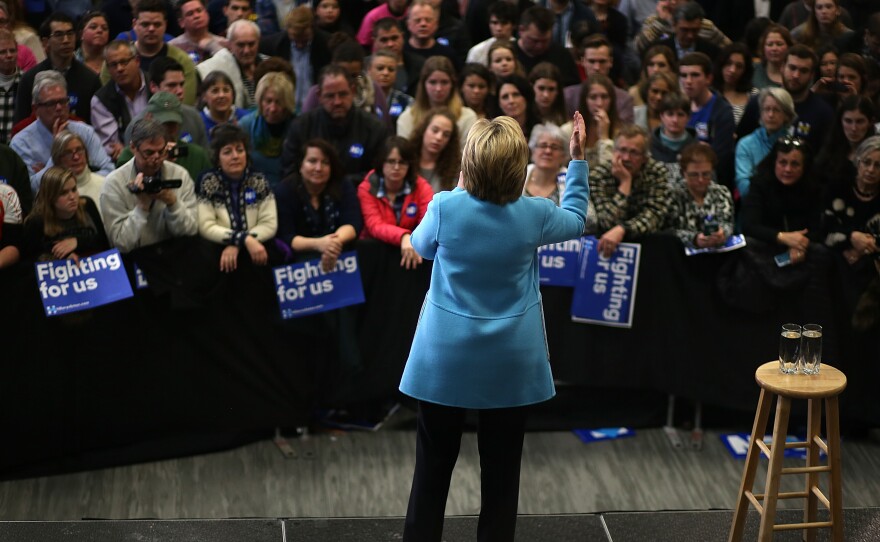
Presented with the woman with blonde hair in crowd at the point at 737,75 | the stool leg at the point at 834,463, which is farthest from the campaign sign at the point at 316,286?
the woman with blonde hair in crowd at the point at 737,75

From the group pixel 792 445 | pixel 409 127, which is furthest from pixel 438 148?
pixel 792 445

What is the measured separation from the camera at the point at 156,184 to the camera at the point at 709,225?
97.3 inches

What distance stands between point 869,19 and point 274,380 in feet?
17.2

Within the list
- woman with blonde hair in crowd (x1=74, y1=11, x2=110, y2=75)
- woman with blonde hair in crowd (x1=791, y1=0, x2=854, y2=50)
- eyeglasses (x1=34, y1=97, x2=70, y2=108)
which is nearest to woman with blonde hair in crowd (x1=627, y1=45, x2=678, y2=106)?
woman with blonde hair in crowd (x1=791, y1=0, x2=854, y2=50)

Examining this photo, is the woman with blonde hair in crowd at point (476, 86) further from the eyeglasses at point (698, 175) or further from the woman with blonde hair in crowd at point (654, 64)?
the eyeglasses at point (698, 175)

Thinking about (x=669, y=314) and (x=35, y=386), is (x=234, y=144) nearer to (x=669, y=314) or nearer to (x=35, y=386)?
(x=35, y=386)

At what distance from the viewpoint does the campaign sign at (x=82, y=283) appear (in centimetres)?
550

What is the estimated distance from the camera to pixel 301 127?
22.0 feet

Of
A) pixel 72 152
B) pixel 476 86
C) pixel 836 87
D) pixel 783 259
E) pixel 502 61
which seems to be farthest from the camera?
pixel 836 87

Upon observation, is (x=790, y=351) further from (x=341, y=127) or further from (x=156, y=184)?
(x=341, y=127)

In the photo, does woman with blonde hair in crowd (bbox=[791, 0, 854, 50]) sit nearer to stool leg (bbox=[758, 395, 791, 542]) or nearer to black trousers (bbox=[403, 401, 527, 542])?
stool leg (bbox=[758, 395, 791, 542])

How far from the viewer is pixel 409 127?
709 centimetres

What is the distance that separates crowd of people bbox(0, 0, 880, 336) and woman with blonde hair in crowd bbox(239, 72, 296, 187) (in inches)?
0.4

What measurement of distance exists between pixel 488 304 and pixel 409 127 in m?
3.31
